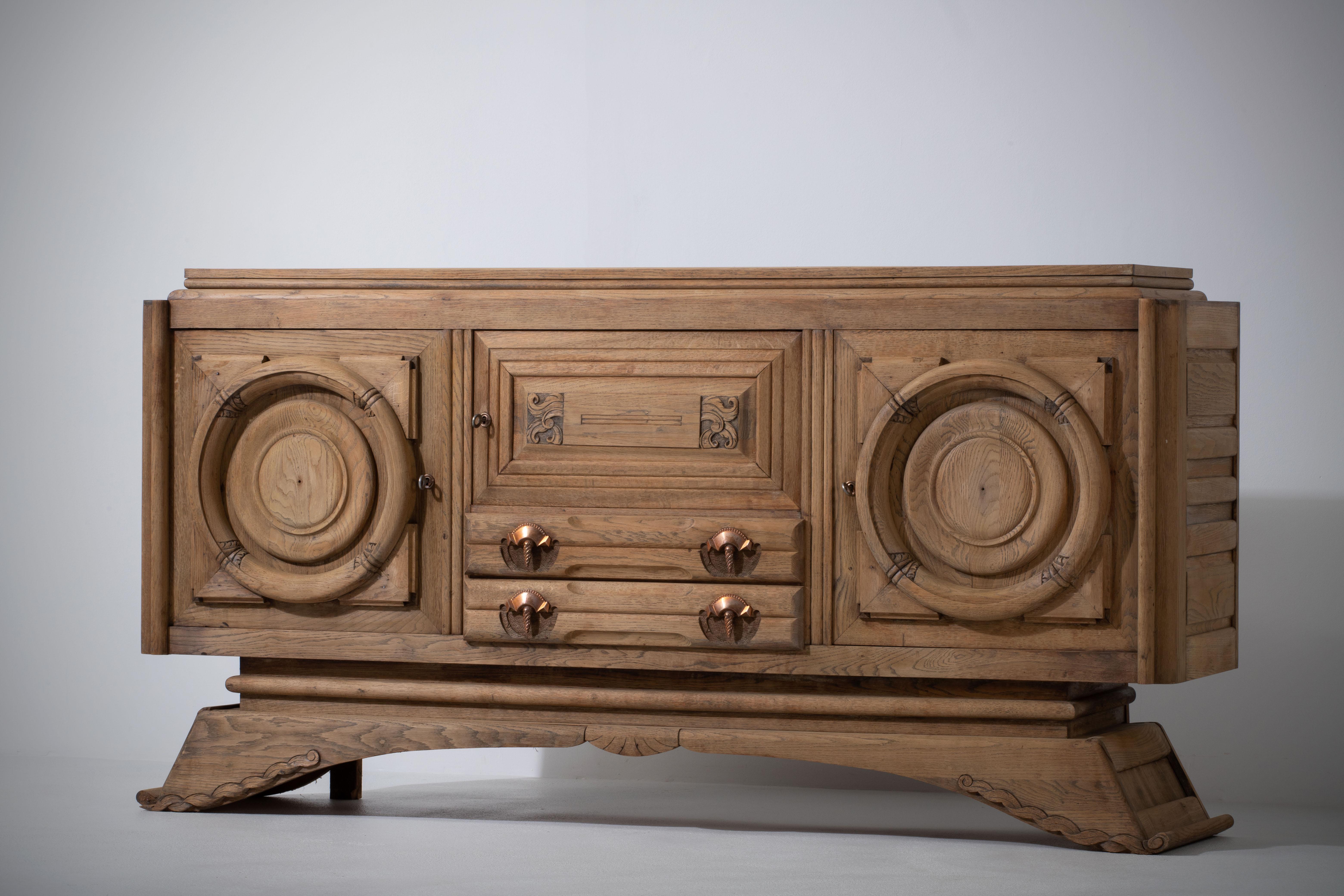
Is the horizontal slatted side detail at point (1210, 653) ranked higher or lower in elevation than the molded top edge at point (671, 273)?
lower

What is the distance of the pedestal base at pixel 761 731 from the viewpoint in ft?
13.4

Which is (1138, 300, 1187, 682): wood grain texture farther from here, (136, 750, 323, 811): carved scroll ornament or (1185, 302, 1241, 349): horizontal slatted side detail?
(136, 750, 323, 811): carved scroll ornament

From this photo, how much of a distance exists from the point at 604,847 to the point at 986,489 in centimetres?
123

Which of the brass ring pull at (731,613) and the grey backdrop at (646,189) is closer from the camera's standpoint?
the brass ring pull at (731,613)

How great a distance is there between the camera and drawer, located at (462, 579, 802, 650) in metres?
4.19

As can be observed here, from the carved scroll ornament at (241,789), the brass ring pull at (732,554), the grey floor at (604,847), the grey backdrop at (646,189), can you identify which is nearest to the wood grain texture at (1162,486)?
the grey floor at (604,847)

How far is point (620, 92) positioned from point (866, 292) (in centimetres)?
163

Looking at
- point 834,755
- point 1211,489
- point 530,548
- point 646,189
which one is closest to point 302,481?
point 530,548

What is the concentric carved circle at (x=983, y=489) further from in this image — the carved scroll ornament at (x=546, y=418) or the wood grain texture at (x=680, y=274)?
the carved scroll ornament at (x=546, y=418)

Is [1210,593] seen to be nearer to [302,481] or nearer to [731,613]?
[731,613]

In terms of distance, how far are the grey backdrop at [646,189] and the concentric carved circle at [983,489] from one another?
1.28 meters

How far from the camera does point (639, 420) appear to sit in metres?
4.25

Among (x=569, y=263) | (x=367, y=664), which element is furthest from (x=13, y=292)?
(x=367, y=664)

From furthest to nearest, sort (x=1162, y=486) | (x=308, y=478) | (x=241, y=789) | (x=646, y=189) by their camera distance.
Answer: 1. (x=646, y=189)
2. (x=241, y=789)
3. (x=308, y=478)
4. (x=1162, y=486)
